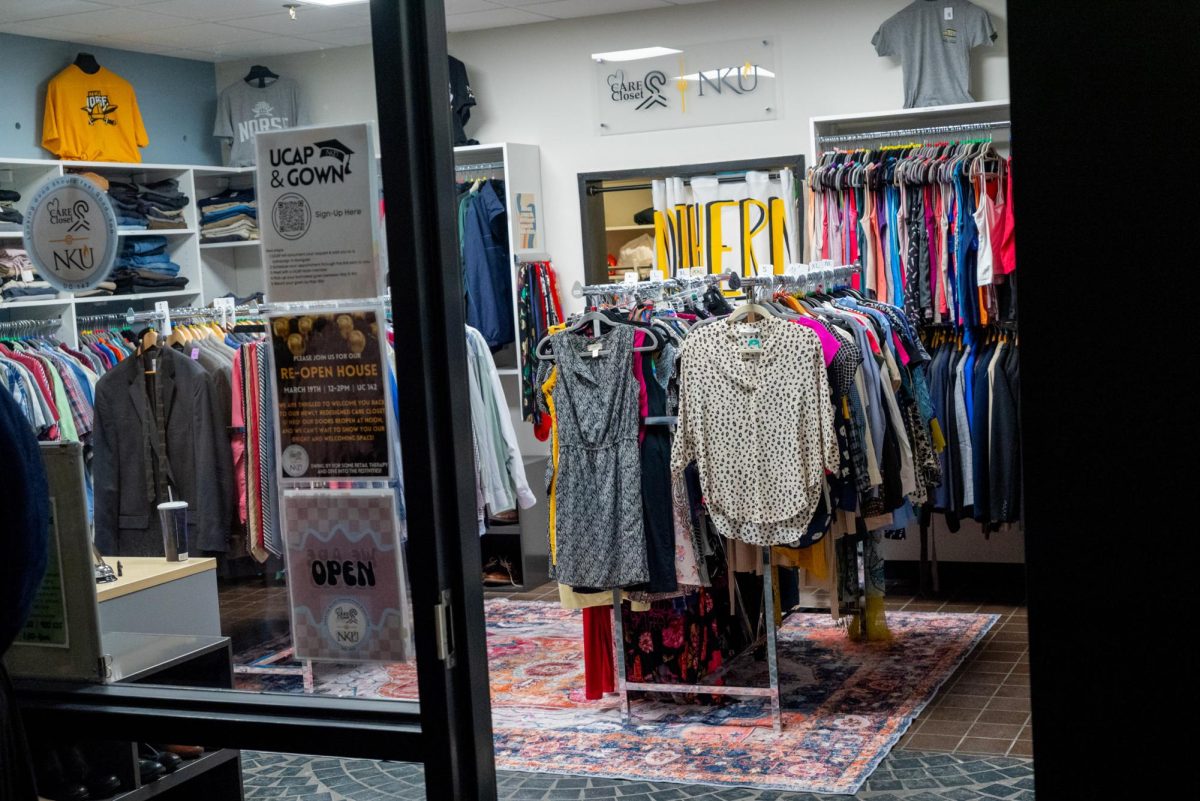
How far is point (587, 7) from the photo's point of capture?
7129 millimetres

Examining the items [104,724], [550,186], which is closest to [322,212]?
[104,724]

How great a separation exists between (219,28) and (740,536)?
95.3 inches

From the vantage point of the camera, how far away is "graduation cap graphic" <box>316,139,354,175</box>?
200 cm

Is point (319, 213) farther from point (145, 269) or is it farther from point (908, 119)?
point (908, 119)

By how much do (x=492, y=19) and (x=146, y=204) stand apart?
5257mm

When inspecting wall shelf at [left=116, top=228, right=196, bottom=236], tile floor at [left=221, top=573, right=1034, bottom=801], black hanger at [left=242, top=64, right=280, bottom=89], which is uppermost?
black hanger at [left=242, top=64, right=280, bottom=89]

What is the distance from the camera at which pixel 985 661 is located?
16.7 feet

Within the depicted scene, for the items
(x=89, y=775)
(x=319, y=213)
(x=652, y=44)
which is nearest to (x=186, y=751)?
(x=89, y=775)

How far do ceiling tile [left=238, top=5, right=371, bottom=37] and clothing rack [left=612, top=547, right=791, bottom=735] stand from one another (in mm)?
2605

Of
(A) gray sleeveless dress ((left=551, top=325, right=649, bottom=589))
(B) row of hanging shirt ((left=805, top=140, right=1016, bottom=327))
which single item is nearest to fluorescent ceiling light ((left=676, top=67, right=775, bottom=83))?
(B) row of hanging shirt ((left=805, top=140, right=1016, bottom=327))

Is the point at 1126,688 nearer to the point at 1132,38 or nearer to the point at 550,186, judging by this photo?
the point at 1132,38

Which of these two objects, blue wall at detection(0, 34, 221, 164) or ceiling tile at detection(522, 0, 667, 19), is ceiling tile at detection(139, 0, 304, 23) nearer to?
blue wall at detection(0, 34, 221, 164)

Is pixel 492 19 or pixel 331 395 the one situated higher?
pixel 492 19

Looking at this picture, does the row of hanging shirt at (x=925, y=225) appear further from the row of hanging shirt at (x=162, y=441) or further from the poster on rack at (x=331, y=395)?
the poster on rack at (x=331, y=395)
